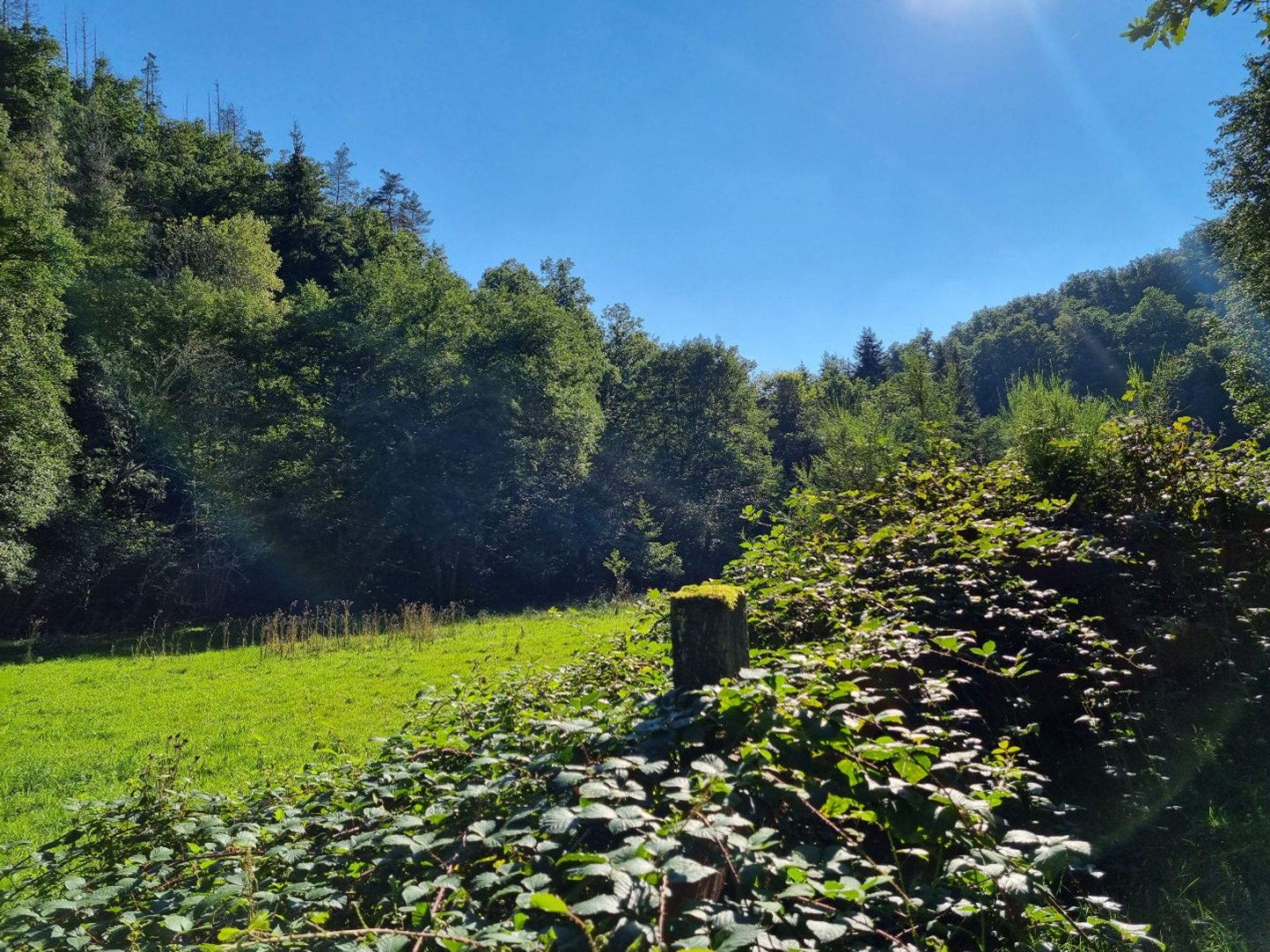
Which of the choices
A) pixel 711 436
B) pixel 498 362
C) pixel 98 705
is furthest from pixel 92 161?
pixel 98 705

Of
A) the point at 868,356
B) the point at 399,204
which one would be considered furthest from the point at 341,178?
the point at 868,356

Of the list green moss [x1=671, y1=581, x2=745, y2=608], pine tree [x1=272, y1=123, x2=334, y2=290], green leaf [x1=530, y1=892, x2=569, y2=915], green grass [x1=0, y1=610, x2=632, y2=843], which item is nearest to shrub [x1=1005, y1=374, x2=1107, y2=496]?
green grass [x1=0, y1=610, x2=632, y2=843]

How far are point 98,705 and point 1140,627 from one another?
458 inches

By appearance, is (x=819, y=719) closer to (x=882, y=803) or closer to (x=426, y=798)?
(x=882, y=803)

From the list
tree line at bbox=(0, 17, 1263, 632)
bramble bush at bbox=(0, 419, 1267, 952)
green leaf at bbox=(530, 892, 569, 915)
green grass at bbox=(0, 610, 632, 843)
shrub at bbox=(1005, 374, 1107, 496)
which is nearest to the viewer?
green leaf at bbox=(530, 892, 569, 915)

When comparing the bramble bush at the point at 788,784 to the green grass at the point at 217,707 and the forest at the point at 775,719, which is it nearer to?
the forest at the point at 775,719

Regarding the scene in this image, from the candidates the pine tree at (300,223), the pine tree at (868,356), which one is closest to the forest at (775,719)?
the pine tree at (300,223)

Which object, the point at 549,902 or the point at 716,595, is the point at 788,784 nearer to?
the point at 716,595

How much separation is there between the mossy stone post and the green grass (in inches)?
67.7

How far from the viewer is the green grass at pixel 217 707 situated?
19.8 feet

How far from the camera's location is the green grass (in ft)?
19.8

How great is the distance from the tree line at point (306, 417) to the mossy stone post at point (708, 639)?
27.1ft

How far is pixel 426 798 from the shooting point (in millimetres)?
2287

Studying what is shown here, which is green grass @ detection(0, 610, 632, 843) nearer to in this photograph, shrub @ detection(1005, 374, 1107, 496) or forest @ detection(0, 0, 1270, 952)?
forest @ detection(0, 0, 1270, 952)
